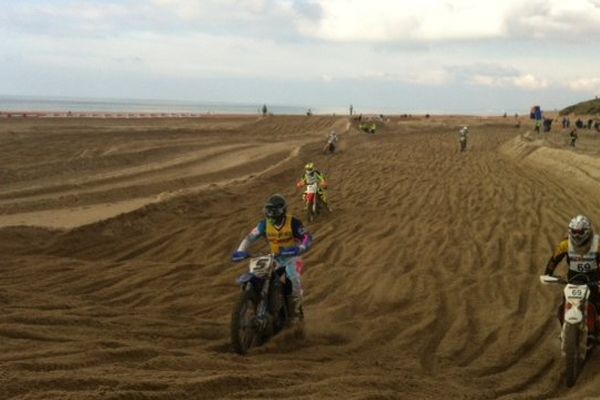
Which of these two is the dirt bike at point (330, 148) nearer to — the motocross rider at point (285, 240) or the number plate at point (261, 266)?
the motocross rider at point (285, 240)

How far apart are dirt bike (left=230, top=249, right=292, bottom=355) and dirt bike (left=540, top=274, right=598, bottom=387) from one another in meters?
2.89

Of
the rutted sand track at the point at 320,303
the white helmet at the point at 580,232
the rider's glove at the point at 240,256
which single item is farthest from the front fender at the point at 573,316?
the rider's glove at the point at 240,256

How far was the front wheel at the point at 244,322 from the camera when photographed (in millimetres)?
6223

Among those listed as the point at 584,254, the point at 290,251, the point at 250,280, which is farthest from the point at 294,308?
the point at 584,254

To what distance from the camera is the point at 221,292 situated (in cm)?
953

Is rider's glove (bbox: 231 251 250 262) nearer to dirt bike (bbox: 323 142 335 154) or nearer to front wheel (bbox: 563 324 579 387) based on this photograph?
front wheel (bbox: 563 324 579 387)

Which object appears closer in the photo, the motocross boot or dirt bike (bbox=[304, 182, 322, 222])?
the motocross boot

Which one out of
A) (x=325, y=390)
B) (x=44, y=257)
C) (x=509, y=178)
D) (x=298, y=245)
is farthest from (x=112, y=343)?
(x=509, y=178)

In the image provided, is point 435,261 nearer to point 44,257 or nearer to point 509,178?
point 44,257

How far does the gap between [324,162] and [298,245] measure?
21.4 meters

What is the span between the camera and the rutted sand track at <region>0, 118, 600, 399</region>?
521 centimetres

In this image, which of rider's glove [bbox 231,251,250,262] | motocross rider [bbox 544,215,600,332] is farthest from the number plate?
motocross rider [bbox 544,215,600,332]

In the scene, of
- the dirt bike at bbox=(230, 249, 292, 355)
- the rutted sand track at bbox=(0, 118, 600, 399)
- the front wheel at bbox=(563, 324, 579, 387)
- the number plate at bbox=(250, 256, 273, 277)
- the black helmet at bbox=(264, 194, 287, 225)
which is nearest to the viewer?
the rutted sand track at bbox=(0, 118, 600, 399)

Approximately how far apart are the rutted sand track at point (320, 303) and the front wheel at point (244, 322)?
0.70ft
